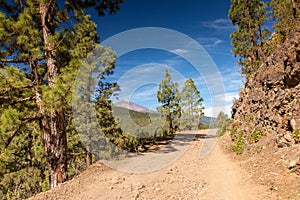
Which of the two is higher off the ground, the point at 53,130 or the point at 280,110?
the point at 280,110

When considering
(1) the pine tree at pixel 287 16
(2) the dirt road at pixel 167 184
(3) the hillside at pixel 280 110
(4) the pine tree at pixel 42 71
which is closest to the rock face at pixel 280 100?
(3) the hillside at pixel 280 110

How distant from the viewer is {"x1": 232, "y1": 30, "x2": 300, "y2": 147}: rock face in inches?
293

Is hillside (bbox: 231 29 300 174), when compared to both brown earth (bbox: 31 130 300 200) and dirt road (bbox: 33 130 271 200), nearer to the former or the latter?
brown earth (bbox: 31 130 300 200)

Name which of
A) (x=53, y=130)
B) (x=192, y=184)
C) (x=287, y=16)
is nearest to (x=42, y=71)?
(x=53, y=130)

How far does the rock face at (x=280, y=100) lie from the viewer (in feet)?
24.5

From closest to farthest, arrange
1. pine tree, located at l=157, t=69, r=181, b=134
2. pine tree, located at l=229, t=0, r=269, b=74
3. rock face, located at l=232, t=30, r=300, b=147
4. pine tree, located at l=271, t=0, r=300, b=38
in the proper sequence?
rock face, located at l=232, t=30, r=300, b=147, pine tree, located at l=271, t=0, r=300, b=38, pine tree, located at l=229, t=0, r=269, b=74, pine tree, located at l=157, t=69, r=181, b=134

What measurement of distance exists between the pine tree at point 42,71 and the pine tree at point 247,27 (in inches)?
674

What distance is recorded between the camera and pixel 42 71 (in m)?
7.86

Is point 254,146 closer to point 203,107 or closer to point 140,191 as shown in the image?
point 140,191

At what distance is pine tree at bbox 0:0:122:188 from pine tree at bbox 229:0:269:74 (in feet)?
56.1

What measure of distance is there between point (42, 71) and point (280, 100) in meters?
10.7

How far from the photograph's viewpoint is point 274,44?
12.0m

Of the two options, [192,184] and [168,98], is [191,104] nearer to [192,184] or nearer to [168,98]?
[168,98]

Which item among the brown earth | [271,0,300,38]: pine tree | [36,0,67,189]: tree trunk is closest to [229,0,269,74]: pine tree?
[271,0,300,38]: pine tree
